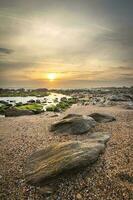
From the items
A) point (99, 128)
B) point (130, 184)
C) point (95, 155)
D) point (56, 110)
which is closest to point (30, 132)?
point (99, 128)

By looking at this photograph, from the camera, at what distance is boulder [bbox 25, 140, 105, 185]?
8484 mm

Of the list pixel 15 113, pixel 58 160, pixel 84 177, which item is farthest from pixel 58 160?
pixel 15 113

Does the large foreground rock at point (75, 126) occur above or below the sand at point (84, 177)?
above

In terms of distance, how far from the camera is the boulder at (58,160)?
8484 millimetres

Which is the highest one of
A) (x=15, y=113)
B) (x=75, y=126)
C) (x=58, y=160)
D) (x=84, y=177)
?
(x=75, y=126)

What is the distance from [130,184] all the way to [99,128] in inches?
304

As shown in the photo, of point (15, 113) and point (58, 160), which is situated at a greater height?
point (58, 160)

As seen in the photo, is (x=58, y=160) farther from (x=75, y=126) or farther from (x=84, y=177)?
(x=75, y=126)

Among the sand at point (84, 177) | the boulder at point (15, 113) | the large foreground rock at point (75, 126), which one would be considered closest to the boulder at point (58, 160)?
the sand at point (84, 177)

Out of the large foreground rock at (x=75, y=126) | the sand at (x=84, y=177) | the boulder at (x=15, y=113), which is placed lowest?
the sand at (x=84, y=177)

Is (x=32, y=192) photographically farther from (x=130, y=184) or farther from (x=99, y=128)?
(x=99, y=128)

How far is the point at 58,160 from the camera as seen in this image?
8922 millimetres

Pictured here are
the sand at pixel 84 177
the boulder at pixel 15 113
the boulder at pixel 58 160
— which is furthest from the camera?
the boulder at pixel 15 113

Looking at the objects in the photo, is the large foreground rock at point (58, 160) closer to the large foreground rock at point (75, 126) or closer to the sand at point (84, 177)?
the sand at point (84, 177)
